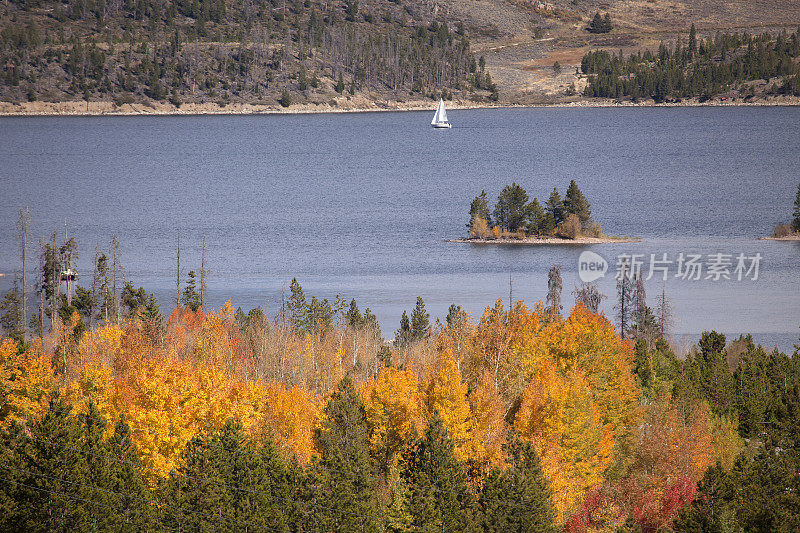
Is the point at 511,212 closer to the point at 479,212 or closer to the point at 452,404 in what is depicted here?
the point at 479,212

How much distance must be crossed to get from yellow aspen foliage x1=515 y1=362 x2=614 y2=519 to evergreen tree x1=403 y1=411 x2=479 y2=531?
25.4 feet

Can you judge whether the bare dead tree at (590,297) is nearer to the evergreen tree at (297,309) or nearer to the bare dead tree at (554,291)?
the bare dead tree at (554,291)

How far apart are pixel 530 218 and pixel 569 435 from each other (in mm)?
68738

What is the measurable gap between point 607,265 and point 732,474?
62.5 meters

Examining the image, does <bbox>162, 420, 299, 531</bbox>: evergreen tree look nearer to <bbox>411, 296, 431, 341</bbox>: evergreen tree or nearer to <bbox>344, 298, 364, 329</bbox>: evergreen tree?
<bbox>411, 296, 431, 341</bbox>: evergreen tree

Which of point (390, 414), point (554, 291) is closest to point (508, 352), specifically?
point (390, 414)

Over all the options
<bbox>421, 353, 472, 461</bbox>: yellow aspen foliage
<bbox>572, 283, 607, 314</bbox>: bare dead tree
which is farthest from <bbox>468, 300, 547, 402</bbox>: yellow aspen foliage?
<bbox>572, 283, 607, 314</bbox>: bare dead tree

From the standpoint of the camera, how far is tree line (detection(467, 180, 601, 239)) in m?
111

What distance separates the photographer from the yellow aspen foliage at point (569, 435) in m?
44.8

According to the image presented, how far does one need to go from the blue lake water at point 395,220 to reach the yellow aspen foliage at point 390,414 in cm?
2784

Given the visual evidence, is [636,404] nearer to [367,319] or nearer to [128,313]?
[367,319]

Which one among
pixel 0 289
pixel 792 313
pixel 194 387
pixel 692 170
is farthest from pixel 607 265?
pixel 692 170

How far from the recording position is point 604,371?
5422 cm

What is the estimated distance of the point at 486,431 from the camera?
4609cm
